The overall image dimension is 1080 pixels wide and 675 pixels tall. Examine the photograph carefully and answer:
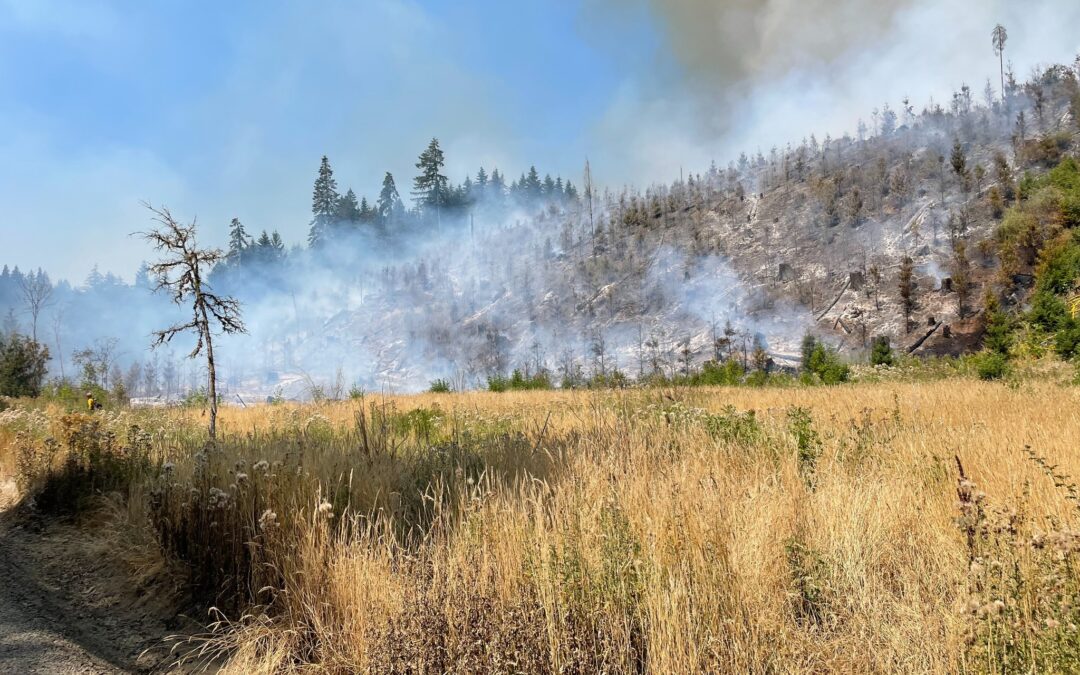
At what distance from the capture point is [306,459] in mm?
4219

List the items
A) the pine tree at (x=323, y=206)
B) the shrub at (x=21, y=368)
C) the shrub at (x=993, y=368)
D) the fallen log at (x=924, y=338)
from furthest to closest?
1. the pine tree at (x=323, y=206)
2. the fallen log at (x=924, y=338)
3. the shrub at (x=21, y=368)
4. the shrub at (x=993, y=368)

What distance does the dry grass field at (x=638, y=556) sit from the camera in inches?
80.1

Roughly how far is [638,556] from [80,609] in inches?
135

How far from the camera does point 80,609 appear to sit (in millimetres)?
3334

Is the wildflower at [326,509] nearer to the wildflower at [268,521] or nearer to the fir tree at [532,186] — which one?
the wildflower at [268,521]

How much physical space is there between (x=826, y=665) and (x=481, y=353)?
5349 centimetres

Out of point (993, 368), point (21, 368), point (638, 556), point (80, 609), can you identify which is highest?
point (21, 368)

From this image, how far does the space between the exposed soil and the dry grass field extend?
0.25 m

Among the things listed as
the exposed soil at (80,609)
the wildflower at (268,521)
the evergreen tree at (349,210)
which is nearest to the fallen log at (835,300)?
the wildflower at (268,521)

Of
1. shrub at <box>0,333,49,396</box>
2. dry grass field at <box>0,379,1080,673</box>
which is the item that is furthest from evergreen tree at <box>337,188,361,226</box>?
dry grass field at <box>0,379,1080,673</box>

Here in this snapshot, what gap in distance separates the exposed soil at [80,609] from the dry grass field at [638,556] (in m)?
0.25

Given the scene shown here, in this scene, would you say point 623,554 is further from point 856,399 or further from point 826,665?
point 856,399

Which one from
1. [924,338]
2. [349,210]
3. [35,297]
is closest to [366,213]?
[349,210]

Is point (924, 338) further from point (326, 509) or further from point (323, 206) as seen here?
point (323, 206)
